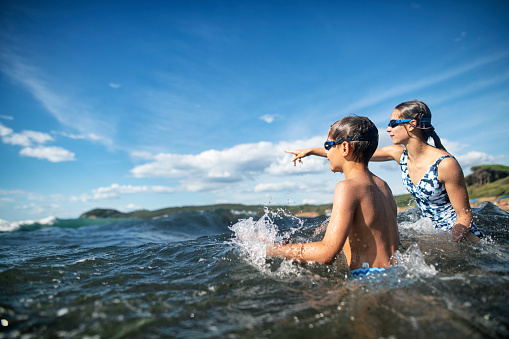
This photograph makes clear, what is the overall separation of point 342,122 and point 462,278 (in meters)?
2.08

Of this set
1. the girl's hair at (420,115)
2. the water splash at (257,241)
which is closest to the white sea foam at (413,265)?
the water splash at (257,241)

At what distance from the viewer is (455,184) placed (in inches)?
162

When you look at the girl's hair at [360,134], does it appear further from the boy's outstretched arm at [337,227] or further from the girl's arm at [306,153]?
the girl's arm at [306,153]

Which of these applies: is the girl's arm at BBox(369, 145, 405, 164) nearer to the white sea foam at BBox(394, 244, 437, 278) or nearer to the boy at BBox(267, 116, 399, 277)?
the boy at BBox(267, 116, 399, 277)

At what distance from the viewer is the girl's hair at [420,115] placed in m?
4.36

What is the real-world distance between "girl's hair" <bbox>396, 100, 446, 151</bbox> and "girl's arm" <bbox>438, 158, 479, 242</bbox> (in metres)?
0.48

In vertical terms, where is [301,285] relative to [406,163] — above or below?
below

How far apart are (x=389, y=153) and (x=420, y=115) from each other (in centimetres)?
135

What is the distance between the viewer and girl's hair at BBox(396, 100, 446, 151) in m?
4.36

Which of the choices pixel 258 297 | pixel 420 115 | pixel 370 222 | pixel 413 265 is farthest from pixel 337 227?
pixel 420 115

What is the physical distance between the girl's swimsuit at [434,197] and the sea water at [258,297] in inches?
14.5

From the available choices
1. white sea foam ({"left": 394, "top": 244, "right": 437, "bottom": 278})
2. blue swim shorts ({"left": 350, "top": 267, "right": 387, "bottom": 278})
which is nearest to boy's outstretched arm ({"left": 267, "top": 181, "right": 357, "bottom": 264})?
blue swim shorts ({"left": 350, "top": 267, "right": 387, "bottom": 278})

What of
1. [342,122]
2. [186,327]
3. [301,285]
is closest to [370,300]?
[301,285]

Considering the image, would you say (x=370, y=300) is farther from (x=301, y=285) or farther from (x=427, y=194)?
(x=427, y=194)
